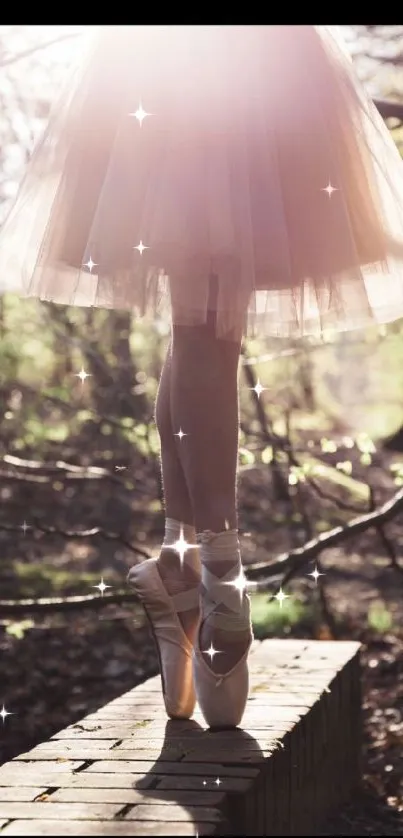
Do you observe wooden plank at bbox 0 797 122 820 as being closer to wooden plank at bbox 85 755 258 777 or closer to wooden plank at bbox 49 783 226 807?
wooden plank at bbox 49 783 226 807

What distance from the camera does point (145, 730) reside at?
1978mm

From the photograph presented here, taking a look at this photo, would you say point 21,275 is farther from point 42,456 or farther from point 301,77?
point 42,456

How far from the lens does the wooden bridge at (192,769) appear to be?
1.48m

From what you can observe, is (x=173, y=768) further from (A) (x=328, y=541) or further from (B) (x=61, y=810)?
→ (A) (x=328, y=541)

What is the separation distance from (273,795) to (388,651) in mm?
2641

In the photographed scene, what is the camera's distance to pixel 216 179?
1922 mm

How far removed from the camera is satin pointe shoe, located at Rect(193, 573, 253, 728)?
189cm

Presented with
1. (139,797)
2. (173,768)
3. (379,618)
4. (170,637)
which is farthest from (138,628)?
(139,797)

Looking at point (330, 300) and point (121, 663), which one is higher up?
point (121, 663)

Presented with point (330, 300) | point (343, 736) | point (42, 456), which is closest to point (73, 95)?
point (330, 300)

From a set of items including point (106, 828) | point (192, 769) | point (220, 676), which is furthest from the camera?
point (220, 676)

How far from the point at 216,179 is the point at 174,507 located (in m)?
0.62

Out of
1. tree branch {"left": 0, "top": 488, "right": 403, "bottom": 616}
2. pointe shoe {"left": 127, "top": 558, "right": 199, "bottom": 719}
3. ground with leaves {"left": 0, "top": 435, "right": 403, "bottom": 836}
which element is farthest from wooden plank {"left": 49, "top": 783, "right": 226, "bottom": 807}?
tree branch {"left": 0, "top": 488, "right": 403, "bottom": 616}

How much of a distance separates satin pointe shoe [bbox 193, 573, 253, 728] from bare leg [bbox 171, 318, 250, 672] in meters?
0.01
